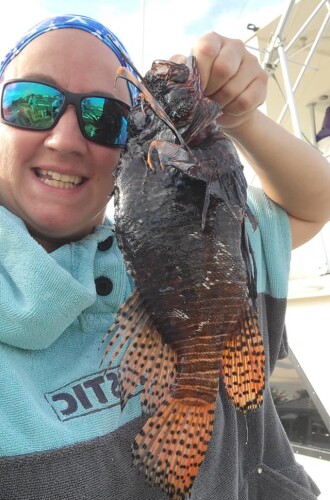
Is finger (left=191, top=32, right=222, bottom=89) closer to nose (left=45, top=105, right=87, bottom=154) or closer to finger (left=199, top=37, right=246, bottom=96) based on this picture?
finger (left=199, top=37, right=246, bottom=96)

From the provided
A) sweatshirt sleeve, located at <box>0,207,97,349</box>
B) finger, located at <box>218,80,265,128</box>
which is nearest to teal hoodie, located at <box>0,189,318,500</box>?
sweatshirt sleeve, located at <box>0,207,97,349</box>

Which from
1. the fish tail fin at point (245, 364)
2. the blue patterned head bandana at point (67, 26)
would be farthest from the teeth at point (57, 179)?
the fish tail fin at point (245, 364)

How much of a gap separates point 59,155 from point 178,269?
0.78 meters

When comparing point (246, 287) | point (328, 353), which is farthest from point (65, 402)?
point (328, 353)

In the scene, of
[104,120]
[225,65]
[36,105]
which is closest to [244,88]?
[225,65]

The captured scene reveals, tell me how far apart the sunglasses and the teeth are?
175 mm

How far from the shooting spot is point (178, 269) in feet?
4.45

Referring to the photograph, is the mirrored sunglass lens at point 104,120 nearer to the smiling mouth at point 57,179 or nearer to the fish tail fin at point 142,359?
the smiling mouth at point 57,179

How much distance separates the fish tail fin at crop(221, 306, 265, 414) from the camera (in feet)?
4.84

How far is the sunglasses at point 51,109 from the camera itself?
70.1 inches

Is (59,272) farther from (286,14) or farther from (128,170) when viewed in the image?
(286,14)

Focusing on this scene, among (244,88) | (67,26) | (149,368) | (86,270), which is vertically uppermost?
(67,26)

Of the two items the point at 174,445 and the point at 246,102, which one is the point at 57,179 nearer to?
the point at 246,102

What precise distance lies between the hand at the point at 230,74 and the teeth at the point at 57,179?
660 millimetres
